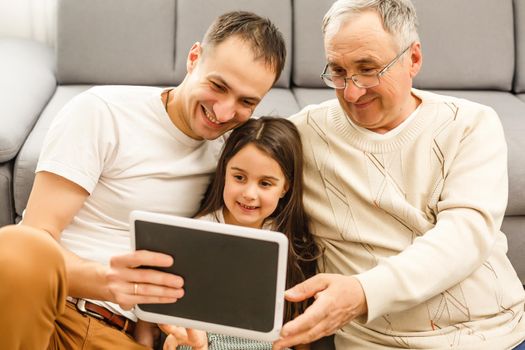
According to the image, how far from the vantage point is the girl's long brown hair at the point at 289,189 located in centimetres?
145

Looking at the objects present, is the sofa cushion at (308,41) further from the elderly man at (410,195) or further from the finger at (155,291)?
the finger at (155,291)

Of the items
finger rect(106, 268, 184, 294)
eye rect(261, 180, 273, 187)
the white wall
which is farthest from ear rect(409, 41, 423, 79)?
the white wall

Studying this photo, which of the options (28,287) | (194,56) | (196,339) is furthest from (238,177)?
(28,287)

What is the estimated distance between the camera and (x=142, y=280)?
3.48 feet

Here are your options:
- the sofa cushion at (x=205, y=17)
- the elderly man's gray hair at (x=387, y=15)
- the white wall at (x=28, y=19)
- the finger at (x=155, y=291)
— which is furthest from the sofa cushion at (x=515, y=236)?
the white wall at (x=28, y=19)

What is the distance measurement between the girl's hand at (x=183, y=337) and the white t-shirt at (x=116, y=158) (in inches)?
8.1

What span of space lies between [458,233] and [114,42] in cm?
151

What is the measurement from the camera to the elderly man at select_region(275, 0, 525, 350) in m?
1.28

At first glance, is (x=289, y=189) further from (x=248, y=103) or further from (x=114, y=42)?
(x=114, y=42)

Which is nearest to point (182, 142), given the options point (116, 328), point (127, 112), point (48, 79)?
point (127, 112)

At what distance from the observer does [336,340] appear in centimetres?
145

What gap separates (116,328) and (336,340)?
1.62 feet

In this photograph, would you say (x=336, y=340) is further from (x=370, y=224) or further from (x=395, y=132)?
(x=395, y=132)

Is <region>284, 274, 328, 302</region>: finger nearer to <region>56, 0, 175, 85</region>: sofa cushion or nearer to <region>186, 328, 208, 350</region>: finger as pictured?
<region>186, 328, 208, 350</region>: finger
